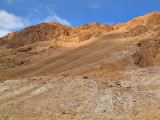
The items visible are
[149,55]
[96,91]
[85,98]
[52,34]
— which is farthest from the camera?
[52,34]

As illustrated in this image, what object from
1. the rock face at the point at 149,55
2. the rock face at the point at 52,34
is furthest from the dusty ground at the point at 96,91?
the rock face at the point at 52,34

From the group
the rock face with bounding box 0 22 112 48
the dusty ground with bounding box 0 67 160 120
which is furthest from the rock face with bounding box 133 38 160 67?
the rock face with bounding box 0 22 112 48

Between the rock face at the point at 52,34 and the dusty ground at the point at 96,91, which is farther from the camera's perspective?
the rock face at the point at 52,34

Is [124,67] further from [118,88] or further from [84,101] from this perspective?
[84,101]

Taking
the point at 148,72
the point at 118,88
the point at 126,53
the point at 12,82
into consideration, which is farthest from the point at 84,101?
the point at 126,53

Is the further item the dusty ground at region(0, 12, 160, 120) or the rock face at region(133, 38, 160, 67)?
the rock face at region(133, 38, 160, 67)

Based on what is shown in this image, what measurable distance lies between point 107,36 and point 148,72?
43.0ft

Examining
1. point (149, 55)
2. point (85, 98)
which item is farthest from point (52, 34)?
point (85, 98)

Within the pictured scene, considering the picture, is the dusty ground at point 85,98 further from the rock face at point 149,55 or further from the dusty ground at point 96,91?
the rock face at point 149,55

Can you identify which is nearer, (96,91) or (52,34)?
(96,91)

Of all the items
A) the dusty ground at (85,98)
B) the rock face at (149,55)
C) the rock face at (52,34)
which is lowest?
the dusty ground at (85,98)

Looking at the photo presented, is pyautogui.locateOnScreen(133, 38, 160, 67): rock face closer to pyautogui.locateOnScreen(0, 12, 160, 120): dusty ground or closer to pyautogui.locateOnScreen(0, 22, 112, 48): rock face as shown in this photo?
pyautogui.locateOnScreen(0, 12, 160, 120): dusty ground

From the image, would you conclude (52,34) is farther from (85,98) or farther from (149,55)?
(85,98)

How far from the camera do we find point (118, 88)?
8.81 m
